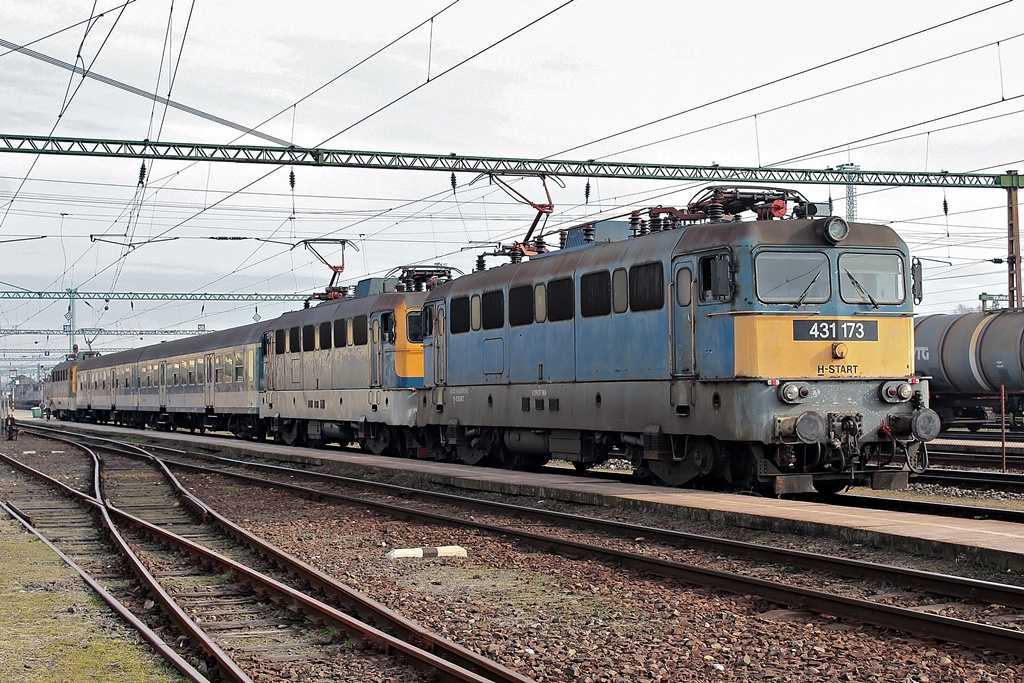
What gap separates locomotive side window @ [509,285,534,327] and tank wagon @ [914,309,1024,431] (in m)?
16.0

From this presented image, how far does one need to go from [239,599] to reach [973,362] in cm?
2805

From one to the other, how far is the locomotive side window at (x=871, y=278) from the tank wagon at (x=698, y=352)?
2 centimetres

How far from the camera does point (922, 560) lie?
1127cm

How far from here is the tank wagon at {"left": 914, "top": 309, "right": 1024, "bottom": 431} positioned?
3256 cm

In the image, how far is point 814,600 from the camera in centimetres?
934

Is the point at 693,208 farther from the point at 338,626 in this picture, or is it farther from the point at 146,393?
the point at 146,393

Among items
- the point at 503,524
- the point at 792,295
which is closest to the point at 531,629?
the point at 503,524

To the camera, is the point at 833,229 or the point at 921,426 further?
the point at 833,229

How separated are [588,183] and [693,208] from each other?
1993 centimetres

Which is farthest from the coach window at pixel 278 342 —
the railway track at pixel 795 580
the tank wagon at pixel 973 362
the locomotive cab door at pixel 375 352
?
the railway track at pixel 795 580

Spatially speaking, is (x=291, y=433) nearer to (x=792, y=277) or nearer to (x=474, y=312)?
(x=474, y=312)

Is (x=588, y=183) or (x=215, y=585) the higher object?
(x=588, y=183)

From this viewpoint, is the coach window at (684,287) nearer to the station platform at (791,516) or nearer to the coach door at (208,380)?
the station platform at (791,516)

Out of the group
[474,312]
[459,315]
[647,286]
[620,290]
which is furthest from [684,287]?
[459,315]
